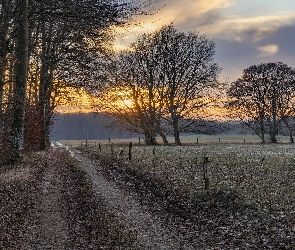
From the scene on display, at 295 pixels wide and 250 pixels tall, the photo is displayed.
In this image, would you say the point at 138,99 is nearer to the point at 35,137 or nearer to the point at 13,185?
the point at 35,137

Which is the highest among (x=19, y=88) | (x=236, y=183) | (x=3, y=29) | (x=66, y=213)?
(x=3, y=29)

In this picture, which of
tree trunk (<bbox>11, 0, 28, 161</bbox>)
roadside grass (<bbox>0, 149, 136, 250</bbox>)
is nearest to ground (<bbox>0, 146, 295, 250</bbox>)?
Result: roadside grass (<bbox>0, 149, 136, 250</bbox>)

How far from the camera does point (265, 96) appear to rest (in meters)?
53.2

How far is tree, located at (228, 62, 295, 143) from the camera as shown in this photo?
51931mm

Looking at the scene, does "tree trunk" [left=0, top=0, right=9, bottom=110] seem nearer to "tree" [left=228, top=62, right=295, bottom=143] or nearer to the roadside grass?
the roadside grass

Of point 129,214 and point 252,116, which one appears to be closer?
point 129,214

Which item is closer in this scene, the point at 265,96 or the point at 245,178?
the point at 245,178

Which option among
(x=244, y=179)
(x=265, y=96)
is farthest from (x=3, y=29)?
(x=265, y=96)

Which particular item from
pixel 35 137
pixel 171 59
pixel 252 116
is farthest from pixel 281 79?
pixel 35 137

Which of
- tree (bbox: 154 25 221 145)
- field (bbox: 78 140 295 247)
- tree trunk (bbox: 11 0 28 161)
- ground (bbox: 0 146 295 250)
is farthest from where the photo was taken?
tree (bbox: 154 25 221 145)

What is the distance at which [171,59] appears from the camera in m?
45.4

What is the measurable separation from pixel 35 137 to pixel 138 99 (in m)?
26.4

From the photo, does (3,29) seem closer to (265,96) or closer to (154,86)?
(154,86)

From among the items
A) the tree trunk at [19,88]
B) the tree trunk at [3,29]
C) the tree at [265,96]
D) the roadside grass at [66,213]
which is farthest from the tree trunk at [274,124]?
the tree trunk at [3,29]
